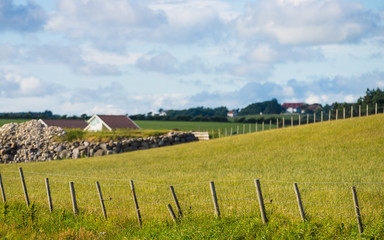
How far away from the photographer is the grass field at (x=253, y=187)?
13500 millimetres

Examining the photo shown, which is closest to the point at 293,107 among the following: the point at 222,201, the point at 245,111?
the point at 245,111

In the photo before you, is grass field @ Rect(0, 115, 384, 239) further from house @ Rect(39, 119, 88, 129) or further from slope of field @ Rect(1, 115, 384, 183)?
house @ Rect(39, 119, 88, 129)

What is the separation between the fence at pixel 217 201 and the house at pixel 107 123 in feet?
165

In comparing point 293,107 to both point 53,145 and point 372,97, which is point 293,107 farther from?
point 53,145

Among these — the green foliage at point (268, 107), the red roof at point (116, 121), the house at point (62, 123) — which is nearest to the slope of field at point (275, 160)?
the red roof at point (116, 121)

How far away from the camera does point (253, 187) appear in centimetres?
2161

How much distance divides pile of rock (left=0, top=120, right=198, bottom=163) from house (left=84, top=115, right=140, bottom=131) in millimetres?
10407

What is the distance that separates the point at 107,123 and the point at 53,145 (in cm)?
1637

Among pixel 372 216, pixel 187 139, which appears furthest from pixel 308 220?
pixel 187 139

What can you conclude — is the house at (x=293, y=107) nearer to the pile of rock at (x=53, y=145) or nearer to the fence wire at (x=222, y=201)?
the pile of rock at (x=53, y=145)

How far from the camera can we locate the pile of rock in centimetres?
5625

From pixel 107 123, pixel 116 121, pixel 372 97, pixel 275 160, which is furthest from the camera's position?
pixel 372 97

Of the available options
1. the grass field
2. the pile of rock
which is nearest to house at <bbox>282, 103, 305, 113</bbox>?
the pile of rock

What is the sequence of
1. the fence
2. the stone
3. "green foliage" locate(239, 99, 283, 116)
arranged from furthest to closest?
"green foliage" locate(239, 99, 283, 116) < the stone < the fence
